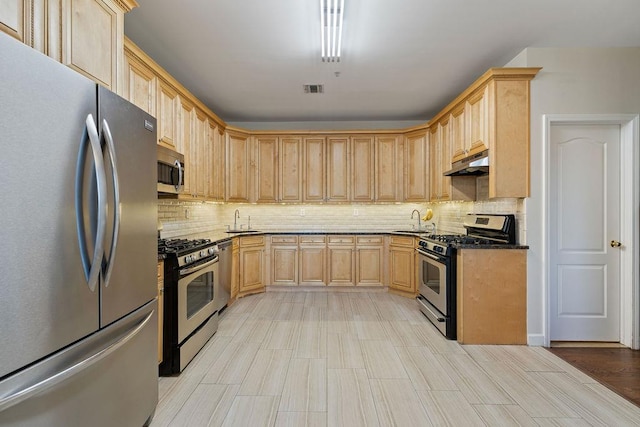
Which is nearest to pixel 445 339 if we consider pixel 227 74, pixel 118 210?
pixel 118 210

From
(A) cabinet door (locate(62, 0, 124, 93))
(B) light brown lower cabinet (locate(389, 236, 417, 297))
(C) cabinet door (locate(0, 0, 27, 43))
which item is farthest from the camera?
(B) light brown lower cabinet (locate(389, 236, 417, 297))

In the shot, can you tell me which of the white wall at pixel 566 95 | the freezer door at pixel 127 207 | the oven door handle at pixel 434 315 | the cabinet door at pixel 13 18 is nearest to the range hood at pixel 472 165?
the white wall at pixel 566 95

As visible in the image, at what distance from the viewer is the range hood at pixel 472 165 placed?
335 cm

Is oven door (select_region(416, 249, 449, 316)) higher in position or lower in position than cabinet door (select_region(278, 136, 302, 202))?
lower

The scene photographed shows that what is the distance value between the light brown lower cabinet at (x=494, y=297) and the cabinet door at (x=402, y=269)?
5.54 ft

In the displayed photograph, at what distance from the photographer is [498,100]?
10.5ft

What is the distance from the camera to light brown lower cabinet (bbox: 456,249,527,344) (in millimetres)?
3188

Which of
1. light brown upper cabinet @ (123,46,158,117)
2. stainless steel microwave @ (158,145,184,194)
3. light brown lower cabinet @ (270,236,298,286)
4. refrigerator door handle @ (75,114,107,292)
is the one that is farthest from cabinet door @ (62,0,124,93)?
light brown lower cabinet @ (270,236,298,286)

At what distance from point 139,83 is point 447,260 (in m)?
3.38

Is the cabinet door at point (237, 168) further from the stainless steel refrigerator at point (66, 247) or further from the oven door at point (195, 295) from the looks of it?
the stainless steel refrigerator at point (66, 247)

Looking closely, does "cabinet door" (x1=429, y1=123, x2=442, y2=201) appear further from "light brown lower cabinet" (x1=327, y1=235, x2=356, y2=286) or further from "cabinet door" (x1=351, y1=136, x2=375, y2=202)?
"light brown lower cabinet" (x1=327, y1=235, x2=356, y2=286)

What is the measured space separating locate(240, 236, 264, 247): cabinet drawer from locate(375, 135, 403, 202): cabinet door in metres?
2.04

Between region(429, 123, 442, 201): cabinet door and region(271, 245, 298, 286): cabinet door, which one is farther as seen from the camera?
region(271, 245, 298, 286): cabinet door

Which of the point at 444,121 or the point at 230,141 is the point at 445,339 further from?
the point at 230,141
